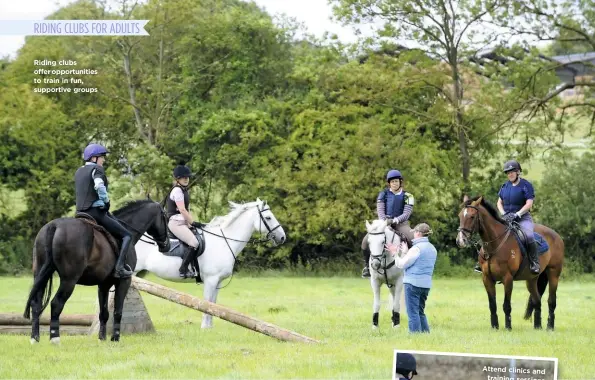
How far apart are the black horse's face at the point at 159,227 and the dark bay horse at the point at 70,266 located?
597mm

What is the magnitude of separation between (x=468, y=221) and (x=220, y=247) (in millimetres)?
4301

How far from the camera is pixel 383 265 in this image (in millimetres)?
15703

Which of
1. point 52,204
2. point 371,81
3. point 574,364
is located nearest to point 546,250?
point 574,364

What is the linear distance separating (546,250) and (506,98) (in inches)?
741

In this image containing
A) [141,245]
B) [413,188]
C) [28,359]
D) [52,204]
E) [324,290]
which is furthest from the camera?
[52,204]

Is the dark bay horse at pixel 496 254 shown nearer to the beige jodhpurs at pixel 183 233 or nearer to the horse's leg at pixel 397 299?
the horse's leg at pixel 397 299

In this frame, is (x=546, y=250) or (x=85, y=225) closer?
(x=85, y=225)

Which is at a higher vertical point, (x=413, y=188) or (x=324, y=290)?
(x=413, y=188)

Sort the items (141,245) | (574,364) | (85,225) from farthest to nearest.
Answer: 1. (141,245)
2. (85,225)
3. (574,364)

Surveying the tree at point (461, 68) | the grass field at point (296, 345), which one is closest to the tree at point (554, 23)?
the tree at point (461, 68)

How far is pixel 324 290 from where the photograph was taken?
2750 centimetres

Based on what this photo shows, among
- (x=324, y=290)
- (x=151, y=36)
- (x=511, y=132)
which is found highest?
(x=151, y=36)

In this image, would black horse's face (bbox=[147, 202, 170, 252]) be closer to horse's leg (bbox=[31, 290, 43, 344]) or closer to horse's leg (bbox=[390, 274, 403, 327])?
horse's leg (bbox=[31, 290, 43, 344])

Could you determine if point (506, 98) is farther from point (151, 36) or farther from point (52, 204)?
point (52, 204)
